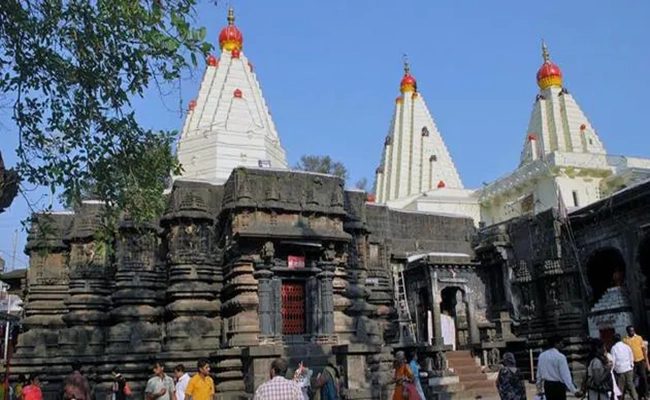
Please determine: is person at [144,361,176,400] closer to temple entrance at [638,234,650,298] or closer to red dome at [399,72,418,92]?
temple entrance at [638,234,650,298]

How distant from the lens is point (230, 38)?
112 ft

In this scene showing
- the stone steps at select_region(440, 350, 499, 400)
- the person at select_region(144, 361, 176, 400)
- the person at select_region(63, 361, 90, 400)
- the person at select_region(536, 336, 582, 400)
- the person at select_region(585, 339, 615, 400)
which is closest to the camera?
the person at select_region(63, 361, 90, 400)

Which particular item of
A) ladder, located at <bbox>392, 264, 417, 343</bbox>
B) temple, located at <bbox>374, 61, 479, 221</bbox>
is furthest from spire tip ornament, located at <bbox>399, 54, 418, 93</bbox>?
ladder, located at <bbox>392, 264, 417, 343</bbox>

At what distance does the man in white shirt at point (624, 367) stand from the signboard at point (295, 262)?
7.94 m

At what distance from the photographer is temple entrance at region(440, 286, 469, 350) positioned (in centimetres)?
2333

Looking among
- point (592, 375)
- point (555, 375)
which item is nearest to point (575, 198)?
point (592, 375)

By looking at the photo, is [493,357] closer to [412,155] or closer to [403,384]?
[403,384]

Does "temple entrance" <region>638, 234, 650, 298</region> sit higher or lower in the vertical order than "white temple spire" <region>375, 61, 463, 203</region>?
lower

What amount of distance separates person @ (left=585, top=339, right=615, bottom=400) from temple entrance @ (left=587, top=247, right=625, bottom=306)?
11586 mm

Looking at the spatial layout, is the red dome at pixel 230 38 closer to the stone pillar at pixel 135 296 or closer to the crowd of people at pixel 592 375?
the stone pillar at pixel 135 296

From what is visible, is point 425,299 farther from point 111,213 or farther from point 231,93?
point 111,213

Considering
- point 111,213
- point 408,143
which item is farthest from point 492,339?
point 408,143

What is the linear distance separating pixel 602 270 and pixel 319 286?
432 inches

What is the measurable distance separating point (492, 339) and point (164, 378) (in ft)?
47.7
